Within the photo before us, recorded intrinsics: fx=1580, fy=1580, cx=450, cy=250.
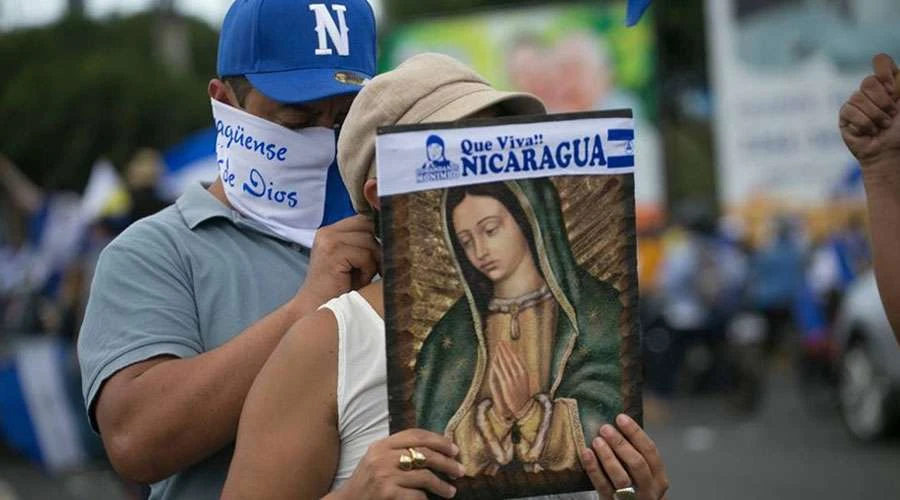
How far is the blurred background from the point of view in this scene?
11016 mm

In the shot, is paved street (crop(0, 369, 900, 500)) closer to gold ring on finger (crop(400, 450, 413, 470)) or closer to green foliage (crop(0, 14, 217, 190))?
gold ring on finger (crop(400, 450, 413, 470))

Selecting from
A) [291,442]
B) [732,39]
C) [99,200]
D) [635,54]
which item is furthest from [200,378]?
[635,54]

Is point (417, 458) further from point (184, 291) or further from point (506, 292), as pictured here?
point (184, 291)

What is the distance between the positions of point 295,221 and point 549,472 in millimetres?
841

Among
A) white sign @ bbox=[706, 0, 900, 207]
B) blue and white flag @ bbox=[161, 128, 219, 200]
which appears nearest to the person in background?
blue and white flag @ bbox=[161, 128, 219, 200]

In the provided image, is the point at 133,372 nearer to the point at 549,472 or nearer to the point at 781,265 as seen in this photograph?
the point at 549,472

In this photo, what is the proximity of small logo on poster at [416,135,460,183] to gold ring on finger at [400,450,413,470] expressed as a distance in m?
0.35

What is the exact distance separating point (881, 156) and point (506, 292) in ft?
3.21

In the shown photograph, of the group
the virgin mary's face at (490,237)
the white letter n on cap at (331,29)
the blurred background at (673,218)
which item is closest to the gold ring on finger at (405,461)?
the virgin mary's face at (490,237)

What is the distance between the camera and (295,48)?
2.68 m

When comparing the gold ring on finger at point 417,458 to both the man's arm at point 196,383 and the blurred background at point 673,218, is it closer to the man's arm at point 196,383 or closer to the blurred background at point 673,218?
the man's arm at point 196,383

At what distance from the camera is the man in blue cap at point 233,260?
241 centimetres

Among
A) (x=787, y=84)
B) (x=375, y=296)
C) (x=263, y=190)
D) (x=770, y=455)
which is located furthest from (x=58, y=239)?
(x=375, y=296)

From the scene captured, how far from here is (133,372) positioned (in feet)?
8.10
